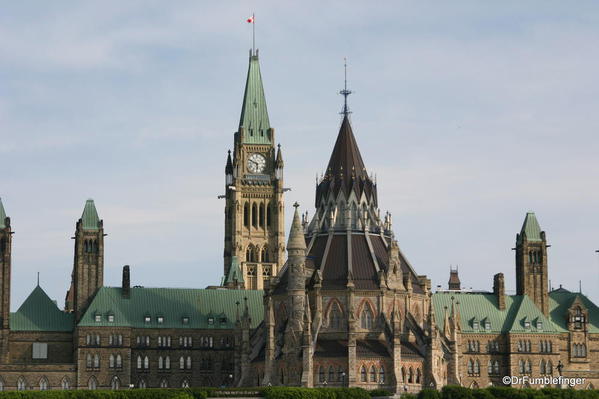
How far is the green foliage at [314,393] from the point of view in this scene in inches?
7047

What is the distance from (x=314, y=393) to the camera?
180 m

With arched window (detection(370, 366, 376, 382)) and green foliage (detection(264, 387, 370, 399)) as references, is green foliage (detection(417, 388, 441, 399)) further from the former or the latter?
arched window (detection(370, 366, 376, 382))

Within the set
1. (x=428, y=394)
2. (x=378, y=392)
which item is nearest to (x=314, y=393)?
(x=378, y=392)

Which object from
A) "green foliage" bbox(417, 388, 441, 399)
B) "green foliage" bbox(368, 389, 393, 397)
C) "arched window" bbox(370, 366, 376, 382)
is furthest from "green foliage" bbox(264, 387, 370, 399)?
"arched window" bbox(370, 366, 376, 382)

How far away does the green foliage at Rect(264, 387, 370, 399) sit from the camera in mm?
179000

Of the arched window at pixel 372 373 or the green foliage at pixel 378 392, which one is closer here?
the green foliage at pixel 378 392

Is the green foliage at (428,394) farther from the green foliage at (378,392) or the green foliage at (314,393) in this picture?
the green foliage at (314,393)

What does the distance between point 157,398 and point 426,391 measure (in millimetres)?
31019

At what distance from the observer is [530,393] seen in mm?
186875

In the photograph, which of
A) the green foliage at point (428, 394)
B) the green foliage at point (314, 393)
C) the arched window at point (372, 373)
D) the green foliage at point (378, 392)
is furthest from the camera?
the arched window at point (372, 373)

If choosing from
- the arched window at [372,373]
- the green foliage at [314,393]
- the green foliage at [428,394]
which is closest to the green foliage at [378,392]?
the green foliage at [314,393]

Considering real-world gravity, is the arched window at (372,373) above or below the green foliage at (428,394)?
above

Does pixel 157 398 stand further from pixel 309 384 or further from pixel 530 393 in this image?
pixel 530 393

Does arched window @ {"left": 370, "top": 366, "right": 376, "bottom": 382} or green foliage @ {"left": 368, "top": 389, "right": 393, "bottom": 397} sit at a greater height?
arched window @ {"left": 370, "top": 366, "right": 376, "bottom": 382}
